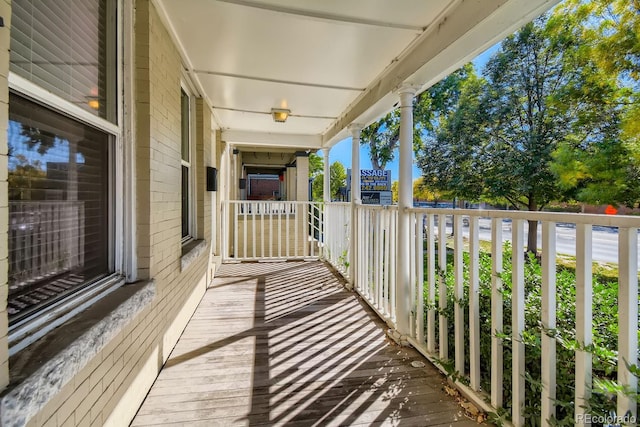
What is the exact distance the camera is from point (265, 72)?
2.90 metres

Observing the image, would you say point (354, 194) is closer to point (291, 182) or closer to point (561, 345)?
point (561, 345)

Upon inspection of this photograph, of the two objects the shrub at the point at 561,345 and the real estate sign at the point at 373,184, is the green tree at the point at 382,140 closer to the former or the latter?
the real estate sign at the point at 373,184

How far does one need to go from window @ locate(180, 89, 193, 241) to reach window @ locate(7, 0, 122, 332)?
5.07 ft

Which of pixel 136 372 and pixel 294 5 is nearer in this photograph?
pixel 136 372

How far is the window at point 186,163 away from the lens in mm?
3230

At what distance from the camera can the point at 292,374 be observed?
2.05m

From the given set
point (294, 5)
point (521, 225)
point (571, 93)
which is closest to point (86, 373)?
point (521, 225)

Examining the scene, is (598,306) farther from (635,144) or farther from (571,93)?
(571,93)

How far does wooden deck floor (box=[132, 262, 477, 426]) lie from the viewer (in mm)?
1673

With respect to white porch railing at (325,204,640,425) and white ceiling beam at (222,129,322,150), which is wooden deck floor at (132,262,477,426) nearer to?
white porch railing at (325,204,640,425)

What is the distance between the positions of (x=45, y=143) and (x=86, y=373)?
3.14 ft

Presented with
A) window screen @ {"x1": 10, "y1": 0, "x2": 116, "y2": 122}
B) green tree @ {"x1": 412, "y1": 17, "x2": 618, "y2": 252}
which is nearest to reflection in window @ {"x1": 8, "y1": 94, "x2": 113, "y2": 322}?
window screen @ {"x1": 10, "y1": 0, "x2": 116, "y2": 122}

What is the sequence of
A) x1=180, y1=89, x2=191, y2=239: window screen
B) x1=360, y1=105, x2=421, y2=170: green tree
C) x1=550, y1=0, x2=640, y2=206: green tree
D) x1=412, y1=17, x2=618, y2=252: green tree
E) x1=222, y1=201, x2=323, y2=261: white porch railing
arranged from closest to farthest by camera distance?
x1=180, y1=89, x2=191, y2=239: window screen
x1=550, y1=0, x2=640, y2=206: green tree
x1=412, y1=17, x2=618, y2=252: green tree
x1=222, y1=201, x2=323, y2=261: white porch railing
x1=360, y1=105, x2=421, y2=170: green tree

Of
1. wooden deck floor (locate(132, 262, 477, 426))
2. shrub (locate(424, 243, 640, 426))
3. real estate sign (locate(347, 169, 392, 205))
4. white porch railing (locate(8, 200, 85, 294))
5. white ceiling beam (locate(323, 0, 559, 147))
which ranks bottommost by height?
wooden deck floor (locate(132, 262, 477, 426))
